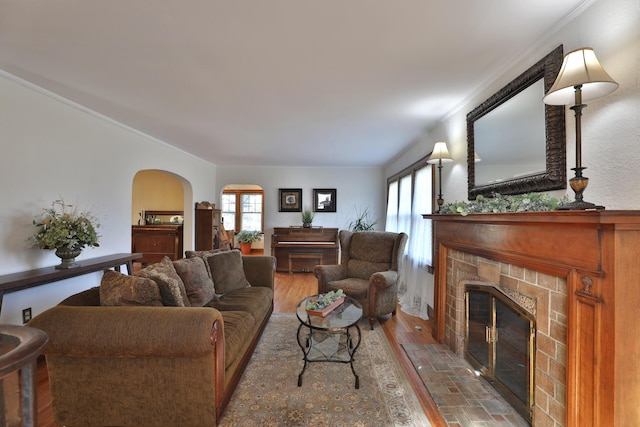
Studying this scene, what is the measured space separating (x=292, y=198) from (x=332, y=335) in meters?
4.05

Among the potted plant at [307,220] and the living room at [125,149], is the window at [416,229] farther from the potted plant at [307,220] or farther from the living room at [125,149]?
the potted plant at [307,220]

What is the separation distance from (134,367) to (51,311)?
55cm

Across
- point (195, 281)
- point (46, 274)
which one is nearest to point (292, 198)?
point (195, 281)

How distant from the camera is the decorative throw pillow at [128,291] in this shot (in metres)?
1.71

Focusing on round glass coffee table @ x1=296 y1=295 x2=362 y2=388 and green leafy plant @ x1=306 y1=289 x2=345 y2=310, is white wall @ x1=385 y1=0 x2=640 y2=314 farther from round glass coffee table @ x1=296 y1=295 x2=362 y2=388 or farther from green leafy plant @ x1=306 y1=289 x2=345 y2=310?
green leafy plant @ x1=306 y1=289 x2=345 y2=310

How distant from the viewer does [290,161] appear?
5.91m

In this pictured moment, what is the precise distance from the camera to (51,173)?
2715mm

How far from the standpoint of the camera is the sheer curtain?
367 centimetres

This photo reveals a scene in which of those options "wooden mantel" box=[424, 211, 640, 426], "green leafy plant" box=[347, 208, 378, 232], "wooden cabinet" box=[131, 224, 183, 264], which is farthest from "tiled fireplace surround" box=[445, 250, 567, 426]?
"wooden cabinet" box=[131, 224, 183, 264]

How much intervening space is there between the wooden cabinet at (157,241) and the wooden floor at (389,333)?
7.41ft

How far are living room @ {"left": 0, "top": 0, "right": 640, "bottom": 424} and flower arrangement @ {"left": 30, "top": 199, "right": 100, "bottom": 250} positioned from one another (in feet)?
0.27

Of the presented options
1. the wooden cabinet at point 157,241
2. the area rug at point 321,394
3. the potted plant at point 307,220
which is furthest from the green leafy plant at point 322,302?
the wooden cabinet at point 157,241

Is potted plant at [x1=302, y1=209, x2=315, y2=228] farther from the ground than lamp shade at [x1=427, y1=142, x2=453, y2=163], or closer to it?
closer to it

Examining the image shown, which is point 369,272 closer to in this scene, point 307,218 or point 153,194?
point 307,218
